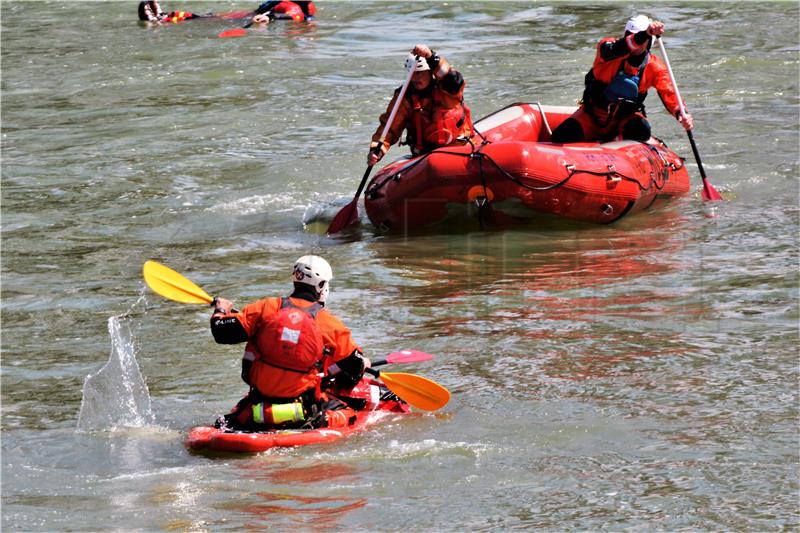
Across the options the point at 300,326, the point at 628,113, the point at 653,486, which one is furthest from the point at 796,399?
the point at 628,113

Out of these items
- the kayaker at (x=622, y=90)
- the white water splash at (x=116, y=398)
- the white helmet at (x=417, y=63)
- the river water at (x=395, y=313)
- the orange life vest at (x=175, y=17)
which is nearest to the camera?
the river water at (x=395, y=313)

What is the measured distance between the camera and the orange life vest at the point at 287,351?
241 inches

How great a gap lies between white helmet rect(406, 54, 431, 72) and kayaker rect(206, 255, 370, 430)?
4042 millimetres

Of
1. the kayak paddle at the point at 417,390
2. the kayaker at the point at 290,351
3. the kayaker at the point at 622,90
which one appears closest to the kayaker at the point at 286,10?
the kayaker at the point at 622,90

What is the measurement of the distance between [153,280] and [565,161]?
4.31 m

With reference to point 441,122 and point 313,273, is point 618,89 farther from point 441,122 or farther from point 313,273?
point 313,273

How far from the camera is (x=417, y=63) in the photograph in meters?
10.1

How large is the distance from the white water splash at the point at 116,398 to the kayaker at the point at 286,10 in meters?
14.8

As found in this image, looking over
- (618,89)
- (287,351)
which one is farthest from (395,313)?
(618,89)

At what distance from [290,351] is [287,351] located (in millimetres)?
14

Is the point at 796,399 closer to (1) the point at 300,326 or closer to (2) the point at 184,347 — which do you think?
(1) the point at 300,326

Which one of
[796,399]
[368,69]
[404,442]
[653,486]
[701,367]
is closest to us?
[653,486]

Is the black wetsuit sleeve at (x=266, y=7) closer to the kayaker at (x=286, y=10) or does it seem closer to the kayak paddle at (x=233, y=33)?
the kayaker at (x=286, y=10)

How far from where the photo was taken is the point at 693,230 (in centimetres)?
1067
